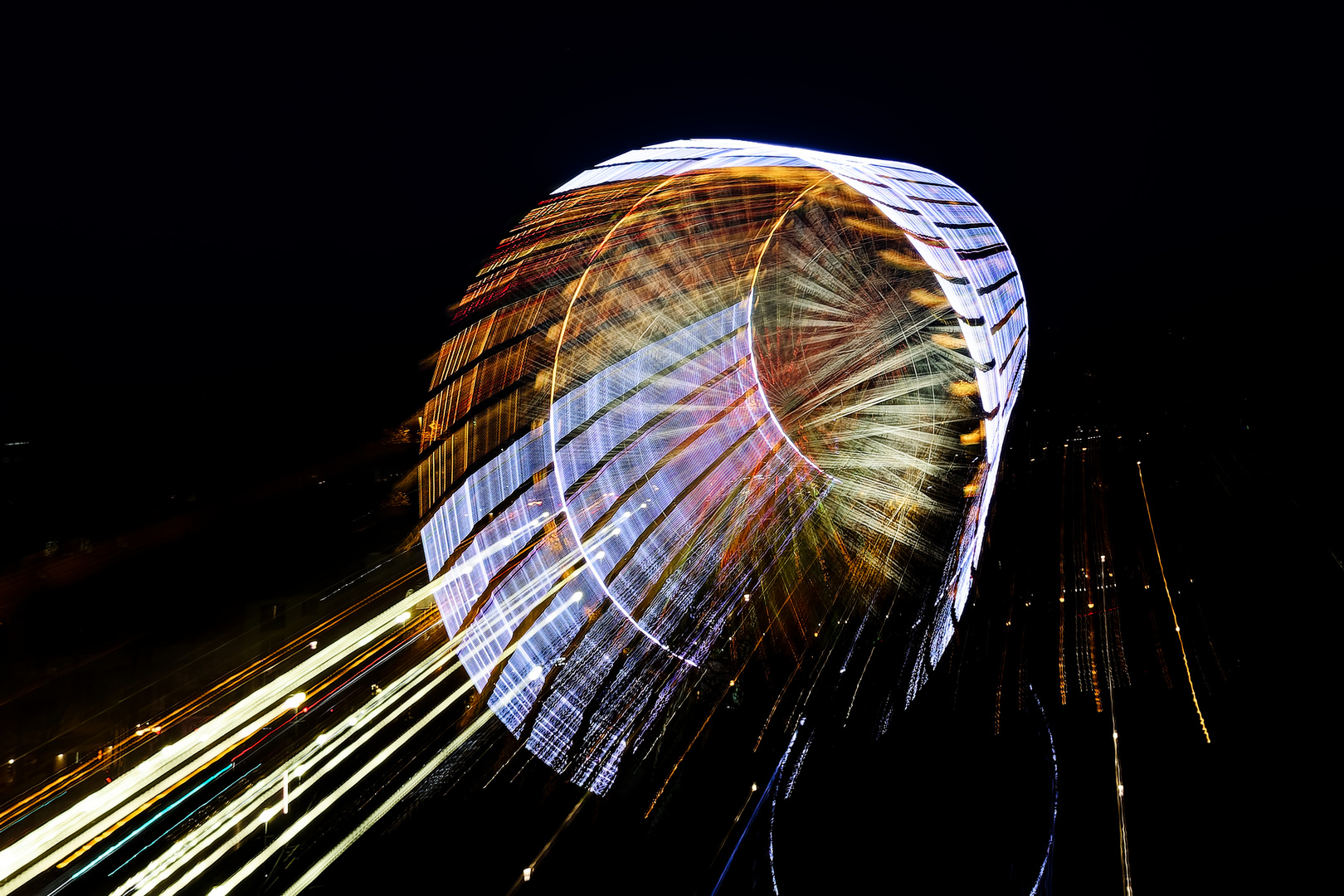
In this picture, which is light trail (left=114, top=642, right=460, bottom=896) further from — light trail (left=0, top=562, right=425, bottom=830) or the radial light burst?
light trail (left=0, top=562, right=425, bottom=830)

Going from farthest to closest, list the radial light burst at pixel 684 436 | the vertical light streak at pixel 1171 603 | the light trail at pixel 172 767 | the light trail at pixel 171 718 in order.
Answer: the radial light burst at pixel 684 436 → the light trail at pixel 171 718 → the light trail at pixel 172 767 → the vertical light streak at pixel 1171 603

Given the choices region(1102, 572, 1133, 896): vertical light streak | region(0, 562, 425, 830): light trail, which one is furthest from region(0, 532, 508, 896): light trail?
region(1102, 572, 1133, 896): vertical light streak

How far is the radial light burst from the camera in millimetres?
4695

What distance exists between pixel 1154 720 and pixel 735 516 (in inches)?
131

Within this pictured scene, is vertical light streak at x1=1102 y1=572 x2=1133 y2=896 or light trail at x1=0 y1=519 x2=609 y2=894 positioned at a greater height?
vertical light streak at x1=1102 y1=572 x2=1133 y2=896

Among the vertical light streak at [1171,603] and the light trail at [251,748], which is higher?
the vertical light streak at [1171,603]

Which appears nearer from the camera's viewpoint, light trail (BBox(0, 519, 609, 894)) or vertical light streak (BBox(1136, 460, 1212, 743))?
vertical light streak (BBox(1136, 460, 1212, 743))

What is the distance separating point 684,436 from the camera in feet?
20.0

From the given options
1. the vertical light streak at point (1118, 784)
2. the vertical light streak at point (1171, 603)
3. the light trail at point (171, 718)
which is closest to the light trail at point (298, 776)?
the light trail at point (171, 718)

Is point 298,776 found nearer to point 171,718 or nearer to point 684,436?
point 171,718

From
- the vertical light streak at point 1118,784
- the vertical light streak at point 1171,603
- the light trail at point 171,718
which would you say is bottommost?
the light trail at point 171,718

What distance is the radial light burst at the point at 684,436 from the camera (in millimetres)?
4695

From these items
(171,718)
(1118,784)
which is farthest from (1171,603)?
(171,718)

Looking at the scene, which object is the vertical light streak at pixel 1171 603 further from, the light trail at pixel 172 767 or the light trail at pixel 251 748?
the light trail at pixel 172 767
